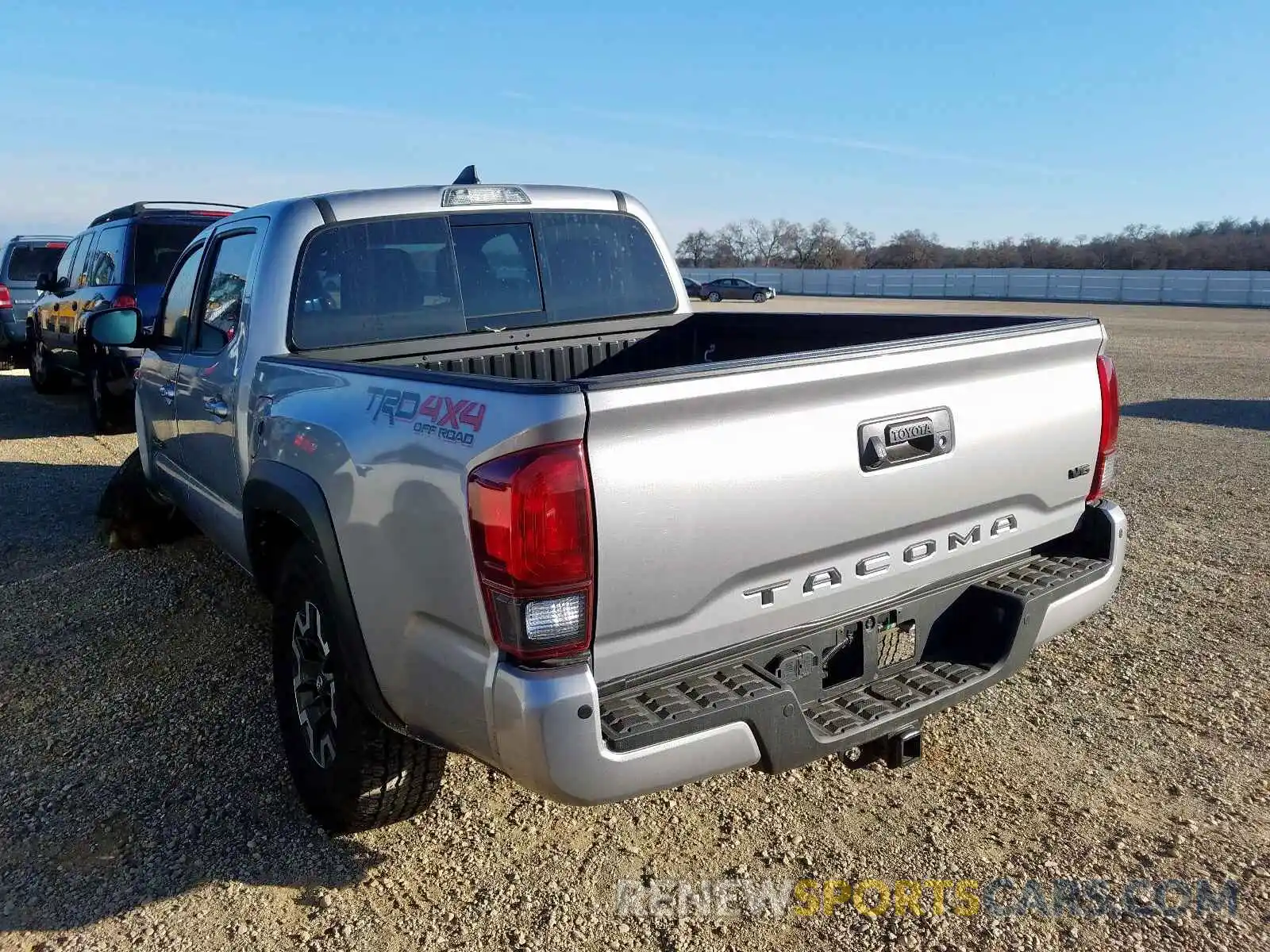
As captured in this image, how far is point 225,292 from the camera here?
4.20m

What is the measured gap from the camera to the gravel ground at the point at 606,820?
8.95 feet

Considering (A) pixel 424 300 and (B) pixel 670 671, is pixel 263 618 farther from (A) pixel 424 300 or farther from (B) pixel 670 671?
(B) pixel 670 671

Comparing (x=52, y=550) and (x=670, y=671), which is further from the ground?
(x=670, y=671)

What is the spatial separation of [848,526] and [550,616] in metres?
0.87

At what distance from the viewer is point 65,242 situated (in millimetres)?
14773

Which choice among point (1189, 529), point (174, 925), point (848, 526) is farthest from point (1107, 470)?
point (1189, 529)

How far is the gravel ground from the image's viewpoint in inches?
107

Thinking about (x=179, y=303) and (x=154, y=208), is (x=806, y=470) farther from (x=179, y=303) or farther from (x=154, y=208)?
(x=154, y=208)

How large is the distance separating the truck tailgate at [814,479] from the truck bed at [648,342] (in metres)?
0.54

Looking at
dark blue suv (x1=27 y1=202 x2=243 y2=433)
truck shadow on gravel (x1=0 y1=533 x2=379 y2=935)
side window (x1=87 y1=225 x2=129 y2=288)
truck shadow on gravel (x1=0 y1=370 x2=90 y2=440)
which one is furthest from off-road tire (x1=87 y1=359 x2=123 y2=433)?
truck shadow on gravel (x1=0 y1=533 x2=379 y2=935)

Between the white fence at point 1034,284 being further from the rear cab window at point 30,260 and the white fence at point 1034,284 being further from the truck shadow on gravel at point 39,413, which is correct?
the truck shadow on gravel at point 39,413

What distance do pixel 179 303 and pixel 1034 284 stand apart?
2077 inches

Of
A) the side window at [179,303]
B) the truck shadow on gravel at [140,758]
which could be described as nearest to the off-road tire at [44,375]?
the truck shadow on gravel at [140,758]

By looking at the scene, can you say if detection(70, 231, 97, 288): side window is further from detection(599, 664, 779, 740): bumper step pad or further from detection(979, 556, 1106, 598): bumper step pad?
detection(979, 556, 1106, 598): bumper step pad
